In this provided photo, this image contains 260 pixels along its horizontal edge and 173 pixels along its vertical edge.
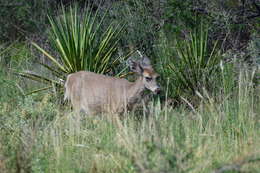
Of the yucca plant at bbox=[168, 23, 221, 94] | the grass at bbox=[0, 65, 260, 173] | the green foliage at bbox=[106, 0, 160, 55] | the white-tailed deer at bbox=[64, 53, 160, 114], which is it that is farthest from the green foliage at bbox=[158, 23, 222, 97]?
the grass at bbox=[0, 65, 260, 173]

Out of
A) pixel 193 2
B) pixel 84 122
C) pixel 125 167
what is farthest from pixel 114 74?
pixel 125 167

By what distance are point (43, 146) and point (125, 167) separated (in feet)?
3.69

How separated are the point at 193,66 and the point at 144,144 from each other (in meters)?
4.94

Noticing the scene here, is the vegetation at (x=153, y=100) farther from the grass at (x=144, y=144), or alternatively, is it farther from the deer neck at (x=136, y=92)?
the deer neck at (x=136, y=92)

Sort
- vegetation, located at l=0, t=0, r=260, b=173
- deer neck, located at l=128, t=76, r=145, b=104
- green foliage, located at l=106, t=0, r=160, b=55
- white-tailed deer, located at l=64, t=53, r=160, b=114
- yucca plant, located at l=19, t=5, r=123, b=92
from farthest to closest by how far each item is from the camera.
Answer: green foliage, located at l=106, t=0, r=160, b=55 → yucca plant, located at l=19, t=5, r=123, b=92 → deer neck, located at l=128, t=76, r=145, b=104 → white-tailed deer, located at l=64, t=53, r=160, b=114 → vegetation, located at l=0, t=0, r=260, b=173

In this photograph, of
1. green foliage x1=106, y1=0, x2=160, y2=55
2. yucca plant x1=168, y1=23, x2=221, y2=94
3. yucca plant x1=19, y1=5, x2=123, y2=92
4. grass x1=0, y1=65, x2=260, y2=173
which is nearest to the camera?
grass x1=0, y1=65, x2=260, y2=173

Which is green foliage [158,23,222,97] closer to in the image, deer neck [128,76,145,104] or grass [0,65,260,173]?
deer neck [128,76,145,104]

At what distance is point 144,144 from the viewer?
471 centimetres

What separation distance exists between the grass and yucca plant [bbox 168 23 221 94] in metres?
1.39

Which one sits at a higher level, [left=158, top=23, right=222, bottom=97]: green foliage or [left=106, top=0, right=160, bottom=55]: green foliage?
[left=106, top=0, right=160, bottom=55]: green foliage

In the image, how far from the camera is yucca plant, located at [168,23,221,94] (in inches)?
365

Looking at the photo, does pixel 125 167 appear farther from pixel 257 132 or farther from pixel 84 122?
pixel 84 122

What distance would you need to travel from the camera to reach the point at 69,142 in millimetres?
6211

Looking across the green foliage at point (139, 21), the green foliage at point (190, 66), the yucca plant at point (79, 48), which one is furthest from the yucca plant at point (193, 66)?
the yucca plant at point (79, 48)
